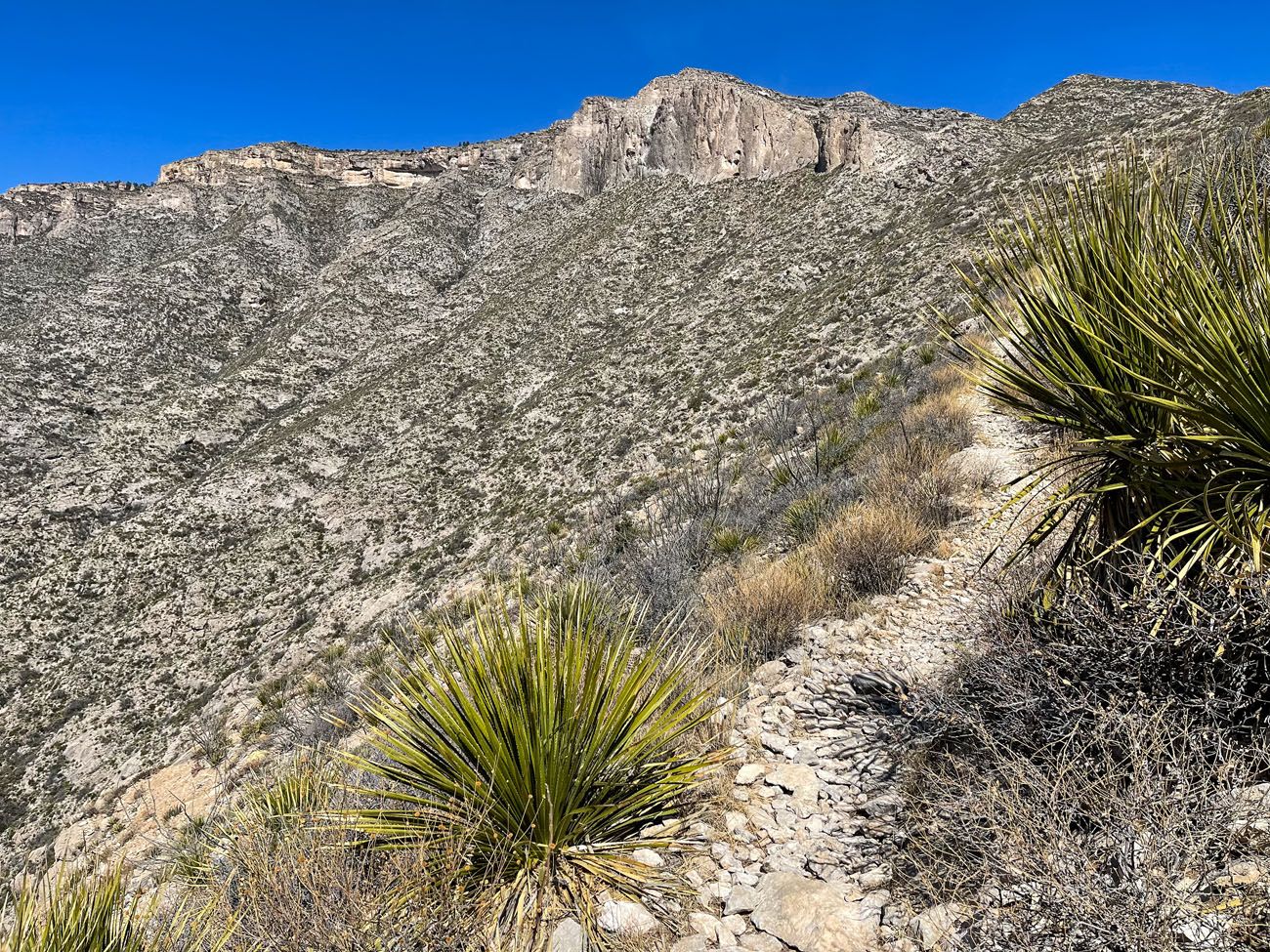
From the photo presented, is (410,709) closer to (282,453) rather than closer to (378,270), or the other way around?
(282,453)

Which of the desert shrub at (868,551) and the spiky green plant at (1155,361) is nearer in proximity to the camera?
the spiky green plant at (1155,361)

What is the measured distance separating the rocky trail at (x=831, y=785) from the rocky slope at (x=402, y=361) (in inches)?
468

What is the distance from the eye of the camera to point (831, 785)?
2.70m

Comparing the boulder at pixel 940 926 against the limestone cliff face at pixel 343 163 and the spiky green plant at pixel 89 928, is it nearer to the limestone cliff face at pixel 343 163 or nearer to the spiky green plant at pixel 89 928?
the spiky green plant at pixel 89 928

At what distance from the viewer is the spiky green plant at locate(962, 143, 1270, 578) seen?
1944mm

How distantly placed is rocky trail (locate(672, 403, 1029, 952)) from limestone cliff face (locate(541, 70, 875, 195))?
104 feet

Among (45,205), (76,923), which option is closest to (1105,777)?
(76,923)

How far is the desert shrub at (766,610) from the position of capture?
153 inches

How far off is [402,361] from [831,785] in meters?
33.5

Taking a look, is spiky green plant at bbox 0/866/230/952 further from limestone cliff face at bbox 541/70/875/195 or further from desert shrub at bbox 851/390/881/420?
limestone cliff face at bbox 541/70/875/195

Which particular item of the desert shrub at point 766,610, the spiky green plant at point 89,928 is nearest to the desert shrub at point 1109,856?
the desert shrub at point 766,610

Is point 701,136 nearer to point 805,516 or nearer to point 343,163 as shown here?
point 343,163

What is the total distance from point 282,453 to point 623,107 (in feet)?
118

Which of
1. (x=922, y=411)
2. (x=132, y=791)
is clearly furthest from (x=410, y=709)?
(x=132, y=791)
